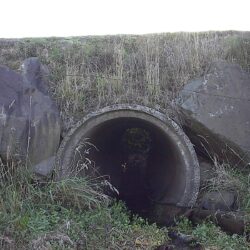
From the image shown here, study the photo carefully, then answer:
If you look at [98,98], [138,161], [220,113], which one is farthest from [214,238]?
[138,161]

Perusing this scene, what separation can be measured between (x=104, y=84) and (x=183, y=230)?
99.7 inches

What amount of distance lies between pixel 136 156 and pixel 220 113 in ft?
11.9

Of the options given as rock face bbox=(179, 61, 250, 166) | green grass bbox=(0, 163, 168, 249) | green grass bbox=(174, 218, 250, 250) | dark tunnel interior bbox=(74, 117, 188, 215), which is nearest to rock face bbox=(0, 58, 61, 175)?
green grass bbox=(0, 163, 168, 249)

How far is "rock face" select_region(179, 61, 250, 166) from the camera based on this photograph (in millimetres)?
7059

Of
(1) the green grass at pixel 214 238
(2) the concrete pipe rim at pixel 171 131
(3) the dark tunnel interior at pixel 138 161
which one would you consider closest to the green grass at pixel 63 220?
(1) the green grass at pixel 214 238

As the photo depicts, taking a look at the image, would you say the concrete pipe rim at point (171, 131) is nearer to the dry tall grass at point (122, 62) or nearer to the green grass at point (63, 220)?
the dry tall grass at point (122, 62)

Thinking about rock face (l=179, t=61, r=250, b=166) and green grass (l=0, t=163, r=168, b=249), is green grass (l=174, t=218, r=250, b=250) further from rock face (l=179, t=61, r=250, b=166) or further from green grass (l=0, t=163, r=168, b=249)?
rock face (l=179, t=61, r=250, b=166)

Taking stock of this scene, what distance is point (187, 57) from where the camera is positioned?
26.0ft

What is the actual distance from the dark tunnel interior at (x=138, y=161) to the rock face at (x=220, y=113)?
0.47 meters

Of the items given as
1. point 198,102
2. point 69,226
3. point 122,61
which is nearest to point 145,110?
point 198,102

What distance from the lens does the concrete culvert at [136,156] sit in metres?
6.76

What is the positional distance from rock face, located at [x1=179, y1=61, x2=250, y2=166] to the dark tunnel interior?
0.47m

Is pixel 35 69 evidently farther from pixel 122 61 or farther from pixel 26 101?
pixel 122 61

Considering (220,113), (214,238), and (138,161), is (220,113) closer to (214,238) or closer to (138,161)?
(214,238)
